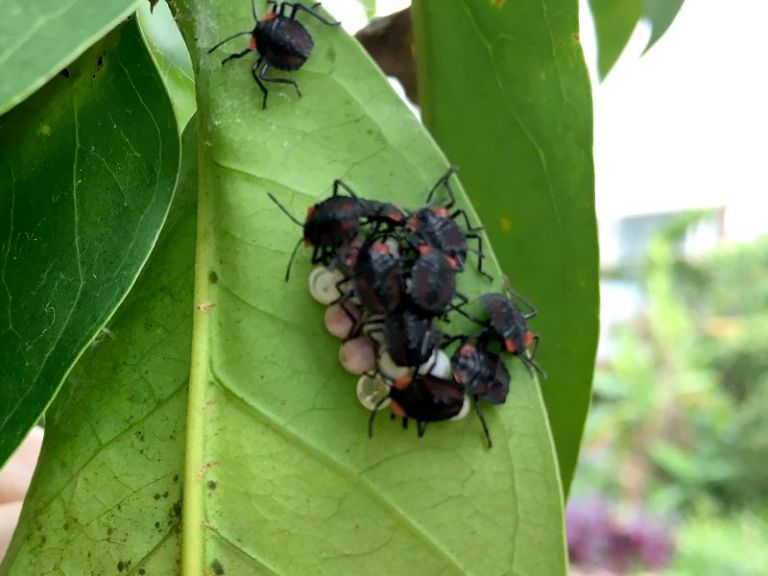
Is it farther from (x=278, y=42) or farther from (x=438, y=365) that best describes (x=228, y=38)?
(x=438, y=365)

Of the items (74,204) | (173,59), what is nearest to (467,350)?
(74,204)

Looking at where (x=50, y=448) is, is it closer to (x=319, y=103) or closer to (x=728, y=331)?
(x=319, y=103)

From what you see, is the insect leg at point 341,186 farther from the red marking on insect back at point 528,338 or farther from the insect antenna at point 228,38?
the red marking on insect back at point 528,338

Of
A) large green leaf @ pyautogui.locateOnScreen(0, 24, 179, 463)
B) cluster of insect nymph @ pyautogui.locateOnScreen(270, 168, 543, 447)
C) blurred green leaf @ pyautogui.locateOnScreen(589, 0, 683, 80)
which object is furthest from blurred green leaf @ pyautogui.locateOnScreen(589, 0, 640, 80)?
large green leaf @ pyautogui.locateOnScreen(0, 24, 179, 463)

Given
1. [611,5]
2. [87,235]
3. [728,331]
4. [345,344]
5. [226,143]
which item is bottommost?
[728,331]

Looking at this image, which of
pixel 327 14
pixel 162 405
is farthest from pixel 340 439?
pixel 327 14

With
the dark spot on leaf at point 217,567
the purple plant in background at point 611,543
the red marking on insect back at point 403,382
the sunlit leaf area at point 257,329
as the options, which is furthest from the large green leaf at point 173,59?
the purple plant in background at point 611,543
